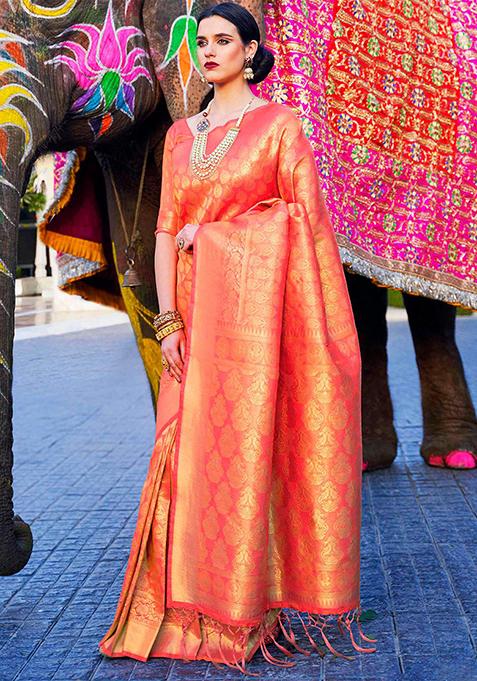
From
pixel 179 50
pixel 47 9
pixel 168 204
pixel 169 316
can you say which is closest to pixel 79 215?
pixel 179 50

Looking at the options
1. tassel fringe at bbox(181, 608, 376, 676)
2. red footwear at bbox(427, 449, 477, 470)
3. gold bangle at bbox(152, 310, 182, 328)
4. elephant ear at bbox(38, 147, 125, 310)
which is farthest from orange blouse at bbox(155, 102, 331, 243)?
red footwear at bbox(427, 449, 477, 470)

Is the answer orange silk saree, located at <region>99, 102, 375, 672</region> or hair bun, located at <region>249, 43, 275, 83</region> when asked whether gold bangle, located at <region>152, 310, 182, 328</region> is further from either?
hair bun, located at <region>249, 43, 275, 83</region>

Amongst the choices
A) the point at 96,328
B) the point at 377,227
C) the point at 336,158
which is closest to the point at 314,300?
the point at 336,158

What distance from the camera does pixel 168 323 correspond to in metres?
2.93

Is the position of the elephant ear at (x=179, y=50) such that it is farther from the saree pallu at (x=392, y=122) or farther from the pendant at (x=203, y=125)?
the pendant at (x=203, y=125)

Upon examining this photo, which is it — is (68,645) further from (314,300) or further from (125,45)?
(125,45)

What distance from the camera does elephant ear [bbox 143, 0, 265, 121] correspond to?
3.47m

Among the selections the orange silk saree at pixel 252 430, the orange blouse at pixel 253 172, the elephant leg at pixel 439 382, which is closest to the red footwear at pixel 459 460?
the elephant leg at pixel 439 382

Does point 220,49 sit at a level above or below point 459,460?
above

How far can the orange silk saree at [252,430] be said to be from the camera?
2779 mm

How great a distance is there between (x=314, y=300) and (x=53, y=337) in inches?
399

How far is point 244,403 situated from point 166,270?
1.33 feet

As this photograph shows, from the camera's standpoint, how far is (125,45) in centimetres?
343

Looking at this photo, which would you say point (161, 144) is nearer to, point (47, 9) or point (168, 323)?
point (47, 9)
